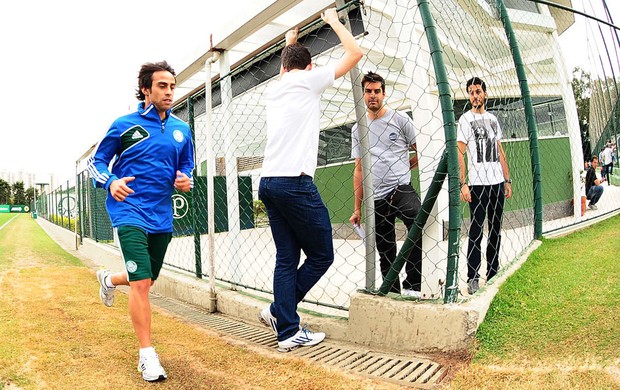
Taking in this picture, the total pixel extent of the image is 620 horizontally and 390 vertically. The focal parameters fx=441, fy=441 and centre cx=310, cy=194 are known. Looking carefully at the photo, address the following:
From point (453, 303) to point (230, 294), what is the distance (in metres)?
1.90

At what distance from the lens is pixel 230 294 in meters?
3.54

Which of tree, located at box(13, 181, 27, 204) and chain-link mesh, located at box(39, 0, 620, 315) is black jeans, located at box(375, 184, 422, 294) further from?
tree, located at box(13, 181, 27, 204)

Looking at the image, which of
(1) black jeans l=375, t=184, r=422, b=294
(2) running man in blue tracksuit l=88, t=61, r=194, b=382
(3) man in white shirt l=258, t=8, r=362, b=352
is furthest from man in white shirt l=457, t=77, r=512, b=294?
(2) running man in blue tracksuit l=88, t=61, r=194, b=382

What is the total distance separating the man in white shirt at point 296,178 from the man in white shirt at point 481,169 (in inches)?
47.7

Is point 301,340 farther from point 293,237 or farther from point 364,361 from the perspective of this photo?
point 293,237

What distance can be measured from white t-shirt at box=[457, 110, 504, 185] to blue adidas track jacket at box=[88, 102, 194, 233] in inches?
78.1

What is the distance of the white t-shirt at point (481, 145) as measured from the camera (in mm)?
3109

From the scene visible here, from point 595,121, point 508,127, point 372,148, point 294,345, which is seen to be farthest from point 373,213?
point 595,121

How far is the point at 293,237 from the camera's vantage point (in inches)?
99.3

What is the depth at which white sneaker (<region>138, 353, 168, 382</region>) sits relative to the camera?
214 centimetres

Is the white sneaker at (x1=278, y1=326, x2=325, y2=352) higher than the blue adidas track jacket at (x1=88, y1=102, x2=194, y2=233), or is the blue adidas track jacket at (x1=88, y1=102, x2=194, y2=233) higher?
the blue adidas track jacket at (x1=88, y1=102, x2=194, y2=233)

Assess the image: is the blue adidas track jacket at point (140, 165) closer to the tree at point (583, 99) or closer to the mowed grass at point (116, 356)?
the mowed grass at point (116, 356)

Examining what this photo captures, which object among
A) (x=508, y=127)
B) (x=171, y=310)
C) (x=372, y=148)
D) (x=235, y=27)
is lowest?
(x=171, y=310)

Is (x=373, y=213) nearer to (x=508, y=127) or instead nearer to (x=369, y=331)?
(x=369, y=331)
